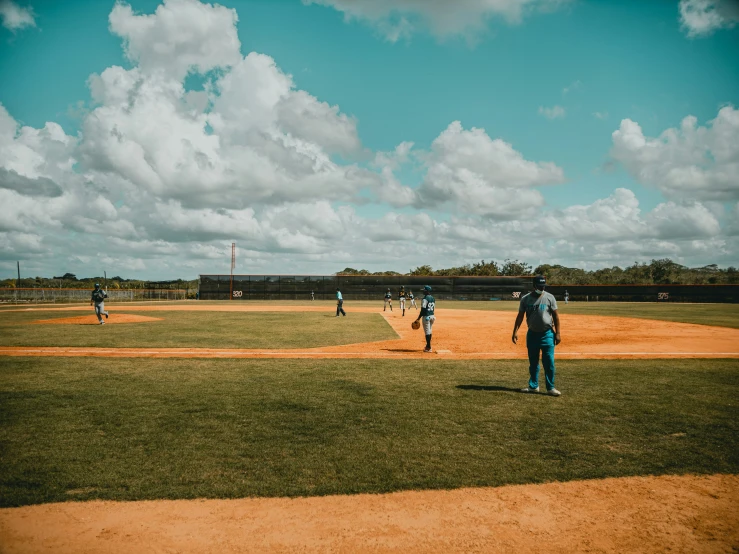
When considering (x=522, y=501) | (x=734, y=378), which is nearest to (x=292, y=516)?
(x=522, y=501)

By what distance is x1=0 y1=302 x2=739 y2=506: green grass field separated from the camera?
4402 mm

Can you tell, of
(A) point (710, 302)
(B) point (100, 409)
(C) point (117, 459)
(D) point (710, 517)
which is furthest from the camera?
(A) point (710, 302)

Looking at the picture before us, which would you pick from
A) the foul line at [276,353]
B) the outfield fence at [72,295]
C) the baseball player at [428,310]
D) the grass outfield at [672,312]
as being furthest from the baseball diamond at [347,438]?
the outfield fence at [72,295]

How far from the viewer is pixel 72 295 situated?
57969 mm

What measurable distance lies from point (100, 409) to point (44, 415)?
2.32 feet

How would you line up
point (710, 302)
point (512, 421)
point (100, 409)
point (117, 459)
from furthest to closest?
point (710, 302) < point (100, 409) < point (512, 421) < point (117, 459)

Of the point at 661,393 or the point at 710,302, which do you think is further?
the point at 710,302

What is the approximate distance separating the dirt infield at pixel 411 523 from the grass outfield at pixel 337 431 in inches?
8.0

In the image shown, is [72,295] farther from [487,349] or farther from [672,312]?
[672,312]

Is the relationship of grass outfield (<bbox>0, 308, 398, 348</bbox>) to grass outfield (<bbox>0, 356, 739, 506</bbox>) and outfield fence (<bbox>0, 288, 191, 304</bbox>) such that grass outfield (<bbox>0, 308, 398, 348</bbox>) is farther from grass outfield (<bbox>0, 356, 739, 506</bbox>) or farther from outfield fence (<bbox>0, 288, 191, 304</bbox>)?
outfield fence (<bbox>0, 288, 191, 304</bbox>)

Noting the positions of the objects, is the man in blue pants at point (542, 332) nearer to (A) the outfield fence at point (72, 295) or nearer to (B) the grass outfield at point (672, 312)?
(B) the grass outfield at point (672, 312)

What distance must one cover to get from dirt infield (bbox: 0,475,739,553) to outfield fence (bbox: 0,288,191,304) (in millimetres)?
59050

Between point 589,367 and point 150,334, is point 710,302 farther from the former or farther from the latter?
point 150,334

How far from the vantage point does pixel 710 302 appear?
55344 mm
